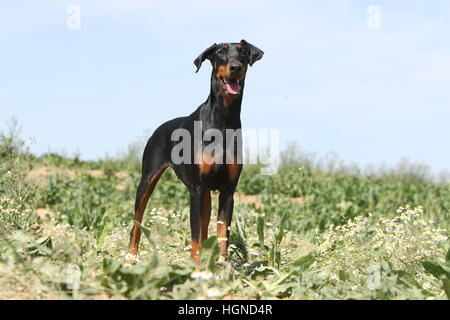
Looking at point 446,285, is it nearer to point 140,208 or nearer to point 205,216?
point 205,216

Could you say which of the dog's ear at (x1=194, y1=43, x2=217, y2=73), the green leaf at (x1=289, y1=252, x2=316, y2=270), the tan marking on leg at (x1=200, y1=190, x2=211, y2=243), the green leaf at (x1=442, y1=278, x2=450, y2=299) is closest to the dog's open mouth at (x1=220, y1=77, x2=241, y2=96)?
the dog's ear at (x1=194, y1=43, x2=217, y2=73)

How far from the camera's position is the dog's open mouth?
4754 mm

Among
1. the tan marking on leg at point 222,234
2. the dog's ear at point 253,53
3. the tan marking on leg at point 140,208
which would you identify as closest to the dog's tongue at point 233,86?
the dog's ear at point 253,53

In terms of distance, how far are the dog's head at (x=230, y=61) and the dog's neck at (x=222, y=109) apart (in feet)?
0.25

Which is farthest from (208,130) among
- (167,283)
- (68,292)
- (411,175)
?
(411,175)

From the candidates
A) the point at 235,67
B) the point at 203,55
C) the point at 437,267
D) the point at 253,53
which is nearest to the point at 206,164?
the point at 235,67

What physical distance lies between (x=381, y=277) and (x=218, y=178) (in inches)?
70.9

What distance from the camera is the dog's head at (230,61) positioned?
15.3ft

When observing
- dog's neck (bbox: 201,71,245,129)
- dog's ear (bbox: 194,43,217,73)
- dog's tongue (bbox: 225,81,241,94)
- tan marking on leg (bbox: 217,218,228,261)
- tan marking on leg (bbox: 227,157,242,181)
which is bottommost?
tan marking on leg (bbox: 217,218,228,261)

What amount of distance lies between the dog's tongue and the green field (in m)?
1.41

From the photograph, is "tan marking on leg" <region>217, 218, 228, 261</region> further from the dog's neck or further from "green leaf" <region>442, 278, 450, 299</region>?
"green leaf" <region>442, 278, 450, 299</region>

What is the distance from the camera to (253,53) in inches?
204

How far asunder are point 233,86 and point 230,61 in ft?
0.81

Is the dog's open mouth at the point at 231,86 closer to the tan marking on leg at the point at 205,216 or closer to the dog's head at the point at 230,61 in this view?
the dog's head at the point at 230,61
